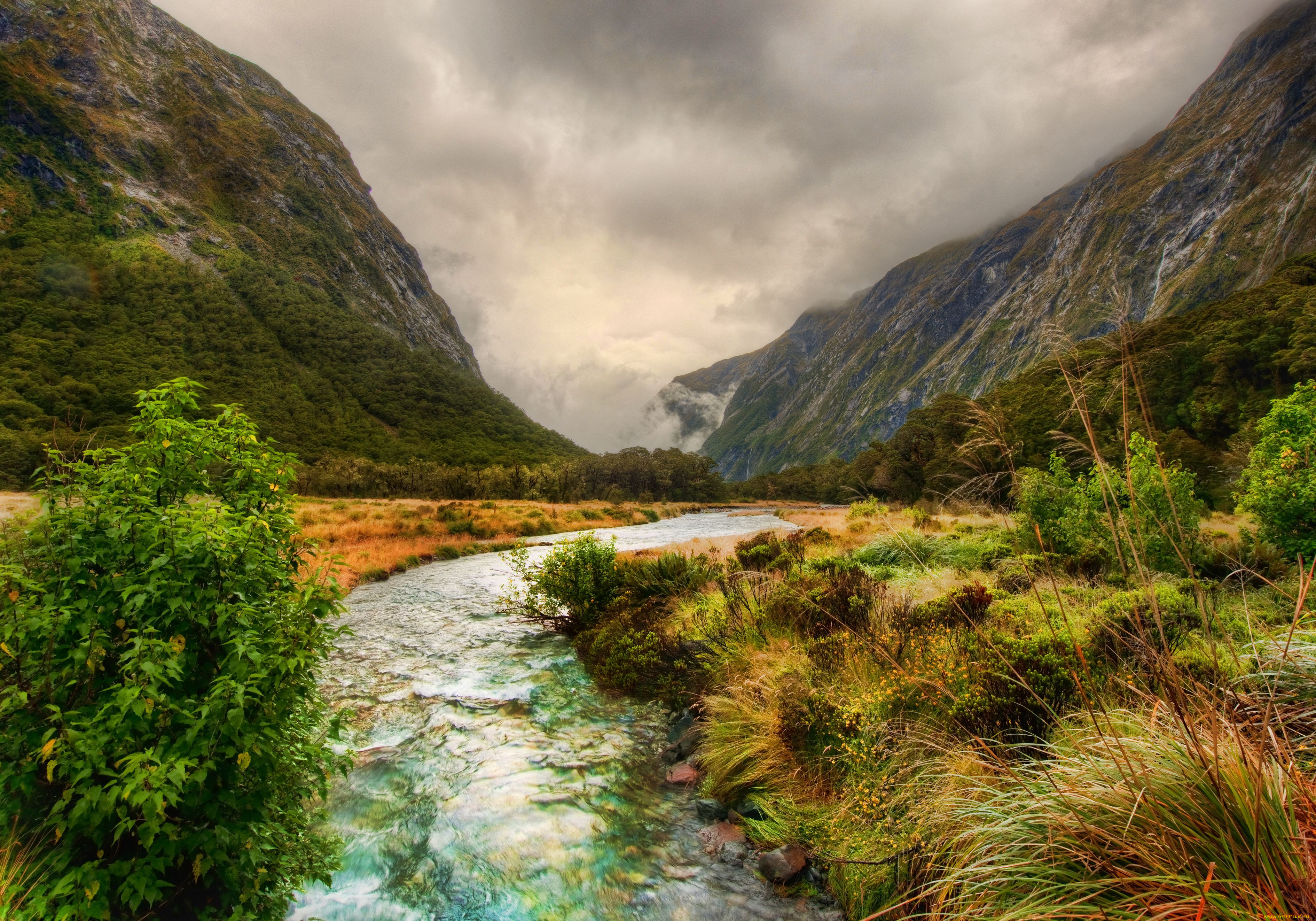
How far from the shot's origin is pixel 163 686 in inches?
122

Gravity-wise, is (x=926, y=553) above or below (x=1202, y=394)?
below

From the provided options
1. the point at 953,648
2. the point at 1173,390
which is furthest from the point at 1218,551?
the point at 1173,390

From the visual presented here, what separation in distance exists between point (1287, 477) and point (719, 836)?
10.2 meters

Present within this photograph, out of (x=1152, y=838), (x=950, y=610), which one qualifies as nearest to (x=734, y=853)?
(x=1152, y=838)

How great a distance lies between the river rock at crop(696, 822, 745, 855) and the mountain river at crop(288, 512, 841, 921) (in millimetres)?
96

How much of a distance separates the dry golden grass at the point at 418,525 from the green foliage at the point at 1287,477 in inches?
713

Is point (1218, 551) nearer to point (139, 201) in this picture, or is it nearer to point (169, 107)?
point (139, 201)

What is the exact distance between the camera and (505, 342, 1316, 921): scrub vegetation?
2.32 meters

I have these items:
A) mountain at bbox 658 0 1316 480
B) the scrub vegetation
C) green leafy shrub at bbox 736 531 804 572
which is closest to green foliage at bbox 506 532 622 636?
the scrub vegetation

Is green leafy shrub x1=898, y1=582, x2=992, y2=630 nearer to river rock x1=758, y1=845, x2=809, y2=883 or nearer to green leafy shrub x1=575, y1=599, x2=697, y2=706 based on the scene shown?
river rock x1=758, y1=845, x2=809, y2=883

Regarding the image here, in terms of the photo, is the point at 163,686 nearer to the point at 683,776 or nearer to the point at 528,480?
the point at 683,776

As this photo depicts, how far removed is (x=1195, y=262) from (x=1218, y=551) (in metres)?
168

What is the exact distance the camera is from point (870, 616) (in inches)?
263

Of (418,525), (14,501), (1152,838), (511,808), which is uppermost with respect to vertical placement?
(14,501)
